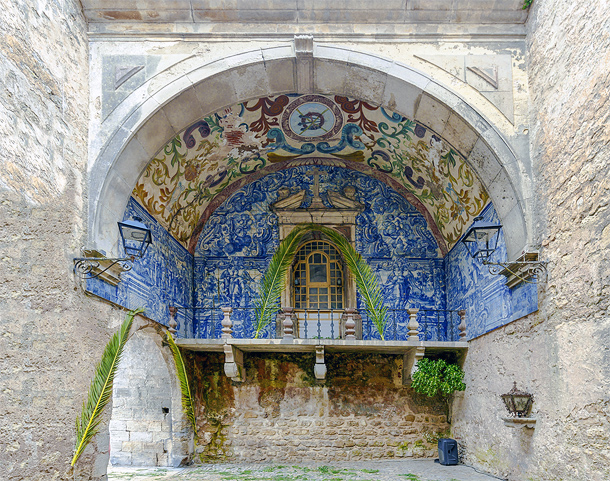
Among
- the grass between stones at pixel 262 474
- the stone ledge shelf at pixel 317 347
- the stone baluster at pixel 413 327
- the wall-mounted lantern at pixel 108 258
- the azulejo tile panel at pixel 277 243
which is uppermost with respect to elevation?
the azulejo tile panel at pixel 277 243

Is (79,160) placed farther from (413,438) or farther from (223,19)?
(413,438)

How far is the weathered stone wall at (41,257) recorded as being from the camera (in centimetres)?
521

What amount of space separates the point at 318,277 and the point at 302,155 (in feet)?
7.41

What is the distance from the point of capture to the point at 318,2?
23.3 feet

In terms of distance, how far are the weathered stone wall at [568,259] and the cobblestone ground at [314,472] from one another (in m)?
1.32

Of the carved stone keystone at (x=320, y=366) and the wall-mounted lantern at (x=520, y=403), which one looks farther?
the carved stone keystone at (x=320, y=366)

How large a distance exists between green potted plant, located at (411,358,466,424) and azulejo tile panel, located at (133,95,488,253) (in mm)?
2146

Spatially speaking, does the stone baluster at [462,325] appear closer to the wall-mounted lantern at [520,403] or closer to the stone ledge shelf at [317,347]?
the stone ledge shelf at [317,347]

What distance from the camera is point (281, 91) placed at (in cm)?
779

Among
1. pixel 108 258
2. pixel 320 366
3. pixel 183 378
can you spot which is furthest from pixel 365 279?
pixel 108 258

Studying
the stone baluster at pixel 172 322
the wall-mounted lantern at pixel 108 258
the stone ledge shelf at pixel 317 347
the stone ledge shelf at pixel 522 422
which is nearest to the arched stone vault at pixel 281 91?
the wall-mounted lantern at pixel 108 258

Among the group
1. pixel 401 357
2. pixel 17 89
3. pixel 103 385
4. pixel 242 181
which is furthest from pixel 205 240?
pixel 17 89

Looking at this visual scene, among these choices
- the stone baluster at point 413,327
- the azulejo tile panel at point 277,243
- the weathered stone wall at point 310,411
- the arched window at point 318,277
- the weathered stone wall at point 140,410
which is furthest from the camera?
the arched window at point 318,277

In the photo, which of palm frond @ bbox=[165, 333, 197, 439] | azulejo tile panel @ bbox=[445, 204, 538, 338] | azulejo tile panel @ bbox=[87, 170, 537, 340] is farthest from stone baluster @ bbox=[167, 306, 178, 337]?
azulejo tile panel @ bbox=[445, 204, 538, 338]
